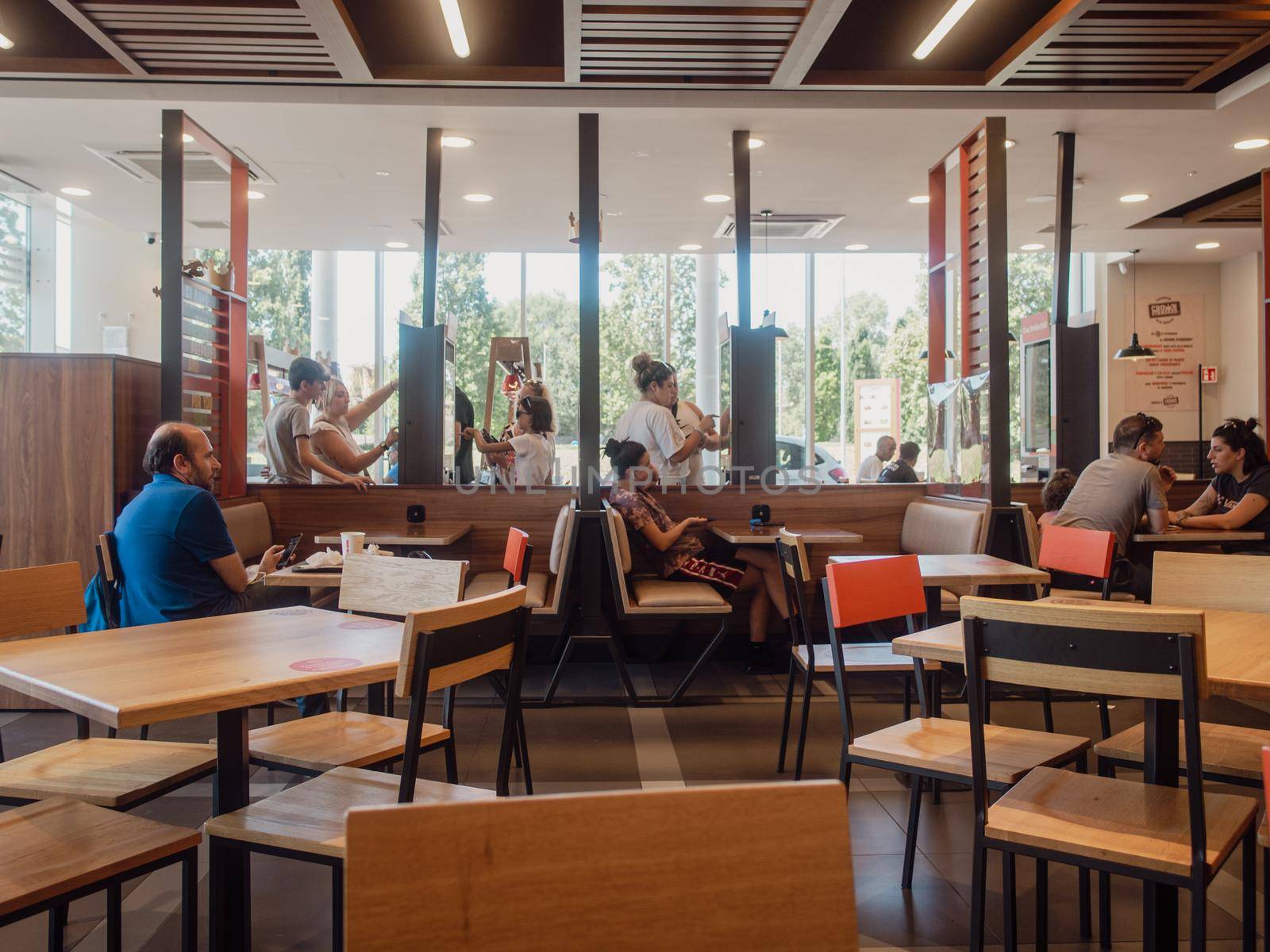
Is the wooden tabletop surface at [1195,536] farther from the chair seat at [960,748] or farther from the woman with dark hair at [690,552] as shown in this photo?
the chair seat at [960,748]

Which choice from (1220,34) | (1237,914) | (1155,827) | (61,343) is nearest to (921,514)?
(1220,34)

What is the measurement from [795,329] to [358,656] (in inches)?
480

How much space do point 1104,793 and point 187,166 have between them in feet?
22.8

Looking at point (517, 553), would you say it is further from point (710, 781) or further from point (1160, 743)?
point (1160, 743)

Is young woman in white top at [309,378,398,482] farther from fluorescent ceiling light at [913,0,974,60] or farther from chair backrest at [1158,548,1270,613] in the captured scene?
chair backrest at [1158,548,1270,613]

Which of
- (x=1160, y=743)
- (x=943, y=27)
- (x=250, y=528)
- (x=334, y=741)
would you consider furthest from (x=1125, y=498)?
(x=250, y=528)

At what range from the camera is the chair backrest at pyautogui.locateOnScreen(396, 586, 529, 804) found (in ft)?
6.18

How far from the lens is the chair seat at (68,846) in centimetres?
172

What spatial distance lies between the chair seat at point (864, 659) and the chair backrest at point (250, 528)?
3136mm

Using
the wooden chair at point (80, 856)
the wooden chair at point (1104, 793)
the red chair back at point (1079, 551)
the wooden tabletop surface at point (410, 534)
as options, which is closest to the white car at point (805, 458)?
the wooden tabletop surface at point (410, 534)

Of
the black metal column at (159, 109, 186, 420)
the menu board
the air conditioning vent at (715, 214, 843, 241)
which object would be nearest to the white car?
the air conditioning vent at (715, 214, 843, 241)

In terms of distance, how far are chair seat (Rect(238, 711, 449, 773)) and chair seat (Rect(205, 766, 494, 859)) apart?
4.4 inches

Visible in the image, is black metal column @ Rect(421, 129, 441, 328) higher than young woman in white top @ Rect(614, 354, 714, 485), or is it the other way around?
black metal column @ Rect(421, 129, 441, 328)

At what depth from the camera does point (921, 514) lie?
5.74 metres
